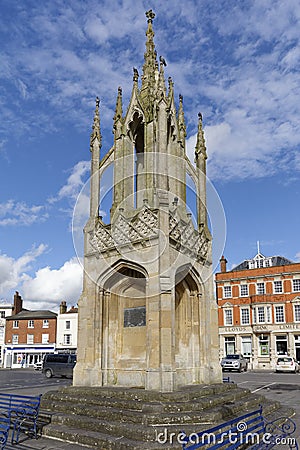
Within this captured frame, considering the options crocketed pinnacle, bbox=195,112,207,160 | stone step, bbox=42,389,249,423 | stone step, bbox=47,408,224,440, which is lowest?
stone step, bbox=47,408,224,440

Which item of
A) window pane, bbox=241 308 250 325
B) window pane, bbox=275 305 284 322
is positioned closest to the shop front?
window pane, bbox=241 308 250 325

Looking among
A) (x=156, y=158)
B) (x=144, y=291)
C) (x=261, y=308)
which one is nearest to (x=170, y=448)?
(x=144, y=291)

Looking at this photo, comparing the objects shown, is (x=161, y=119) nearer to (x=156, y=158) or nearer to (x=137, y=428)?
(x=156, y=158)

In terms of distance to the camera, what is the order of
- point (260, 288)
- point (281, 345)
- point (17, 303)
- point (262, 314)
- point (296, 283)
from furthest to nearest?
1. point (17, 303)
2. point (260, 288)
3. point (262, 314)
4. point (296, 283)
5. point (281, 345)

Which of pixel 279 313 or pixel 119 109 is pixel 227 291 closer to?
pixel 279 313

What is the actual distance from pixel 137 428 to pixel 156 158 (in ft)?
25.8

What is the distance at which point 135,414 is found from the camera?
942cm

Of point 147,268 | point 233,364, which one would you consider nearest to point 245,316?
point 233,364

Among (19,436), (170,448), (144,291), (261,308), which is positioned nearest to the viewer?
(170,448)

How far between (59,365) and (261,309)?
2503 cm

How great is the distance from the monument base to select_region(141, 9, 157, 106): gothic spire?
10.1 m

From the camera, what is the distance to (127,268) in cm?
1307

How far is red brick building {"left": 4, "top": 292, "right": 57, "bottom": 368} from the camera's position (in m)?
54.2

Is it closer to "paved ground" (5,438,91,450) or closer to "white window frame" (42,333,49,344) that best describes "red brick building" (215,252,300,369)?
"white window frame" (42,333,49,344)
